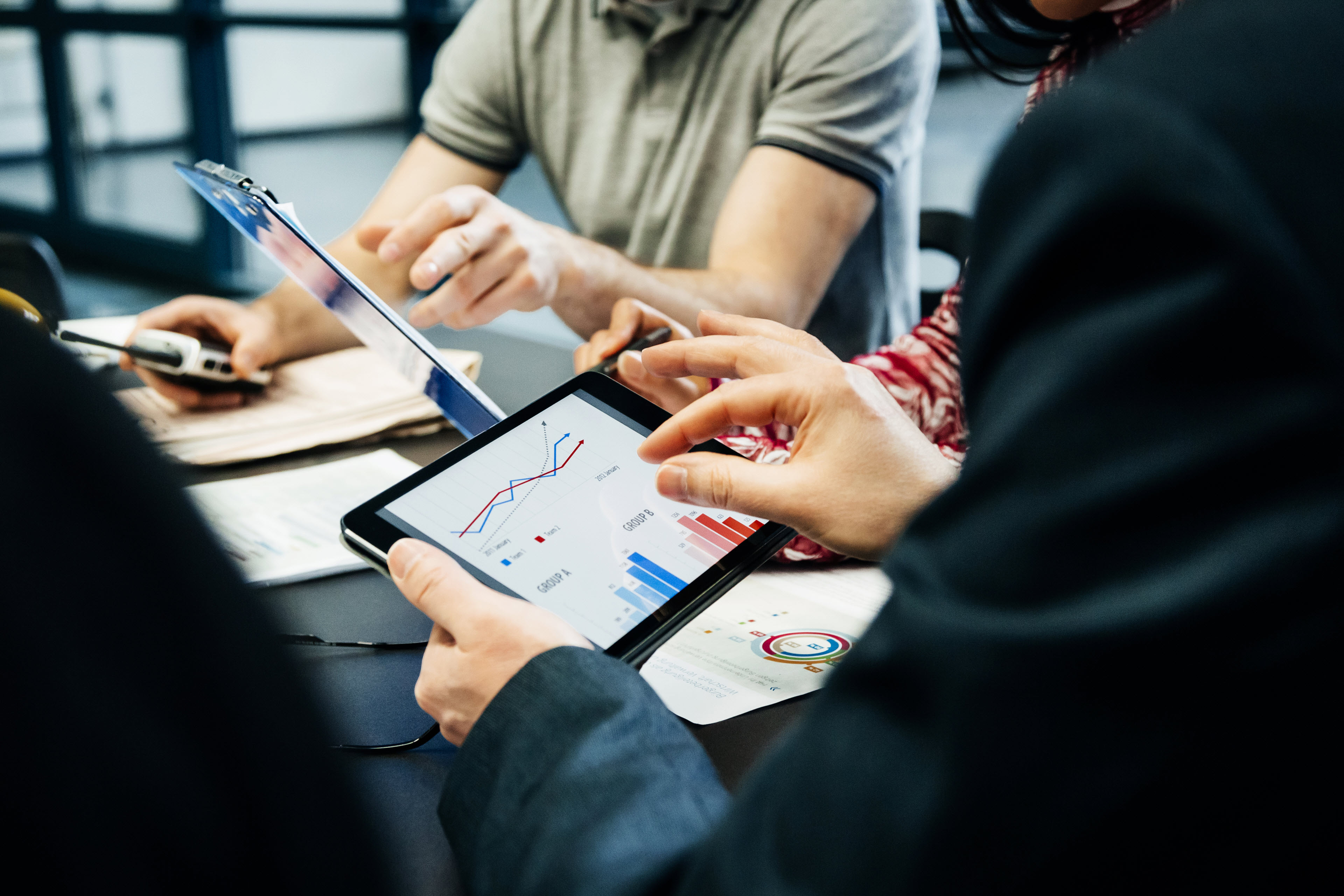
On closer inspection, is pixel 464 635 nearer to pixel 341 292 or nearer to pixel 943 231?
pixel 341 292

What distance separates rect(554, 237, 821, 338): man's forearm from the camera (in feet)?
3.64

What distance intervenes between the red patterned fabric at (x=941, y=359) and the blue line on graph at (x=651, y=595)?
0.36 meters

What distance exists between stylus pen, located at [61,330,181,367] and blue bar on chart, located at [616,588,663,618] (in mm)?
680

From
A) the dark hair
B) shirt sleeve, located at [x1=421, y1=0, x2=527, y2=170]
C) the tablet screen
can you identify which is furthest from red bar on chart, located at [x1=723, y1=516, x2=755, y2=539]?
shirt sleeve, located at [x1=421, y1=0, x2=527, y2=170]

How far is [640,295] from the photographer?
1161 millimetres

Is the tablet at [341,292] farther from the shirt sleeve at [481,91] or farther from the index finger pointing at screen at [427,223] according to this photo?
the shirt sleeve at [481,91]

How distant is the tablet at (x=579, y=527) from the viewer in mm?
569

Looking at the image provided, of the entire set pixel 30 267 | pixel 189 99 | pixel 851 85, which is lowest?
pixel 189 99

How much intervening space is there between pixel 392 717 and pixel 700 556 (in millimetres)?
205

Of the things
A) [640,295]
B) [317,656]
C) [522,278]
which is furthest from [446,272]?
[317,656]

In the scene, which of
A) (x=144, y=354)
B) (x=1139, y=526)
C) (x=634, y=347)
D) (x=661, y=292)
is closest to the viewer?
(x=1139, y=526)

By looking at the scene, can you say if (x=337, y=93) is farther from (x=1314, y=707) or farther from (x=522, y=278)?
(x=1314, y=707)

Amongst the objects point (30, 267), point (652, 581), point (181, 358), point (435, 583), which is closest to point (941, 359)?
point (652, 581)

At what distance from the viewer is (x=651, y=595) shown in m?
0.57
